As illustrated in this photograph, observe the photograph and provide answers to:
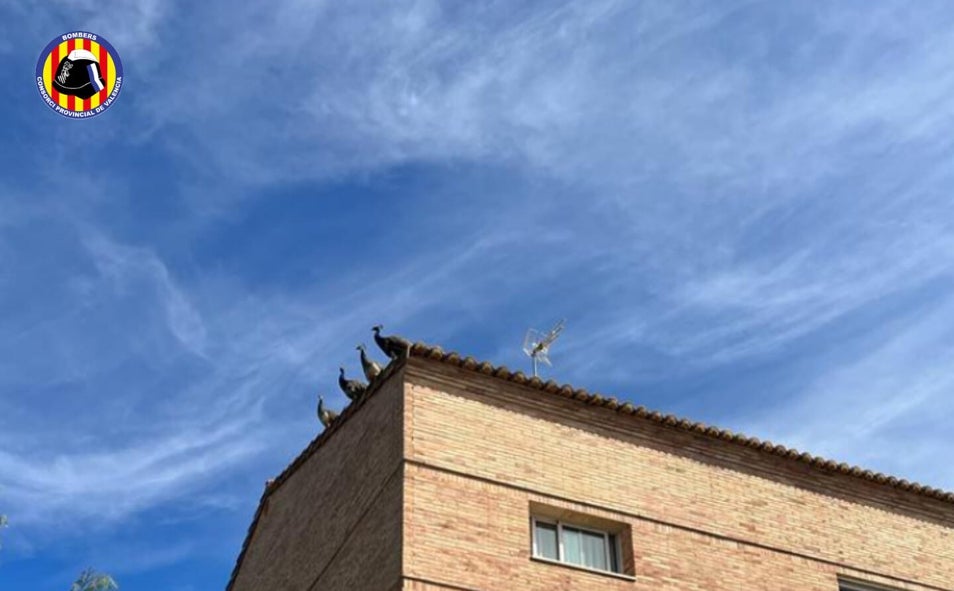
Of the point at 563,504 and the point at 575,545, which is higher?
the point at 563,504

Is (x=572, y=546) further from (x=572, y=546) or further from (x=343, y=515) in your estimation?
(x=343, y=515)

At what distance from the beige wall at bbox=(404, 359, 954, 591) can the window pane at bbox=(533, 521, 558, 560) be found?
1.07 feet

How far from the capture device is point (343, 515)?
18281 mm

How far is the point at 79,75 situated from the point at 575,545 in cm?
1118

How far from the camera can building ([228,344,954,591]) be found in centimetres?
1653

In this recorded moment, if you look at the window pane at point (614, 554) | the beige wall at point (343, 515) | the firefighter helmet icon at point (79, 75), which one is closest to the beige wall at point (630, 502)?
the window pane at point (614, 554)

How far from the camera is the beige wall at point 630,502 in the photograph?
1648 cm

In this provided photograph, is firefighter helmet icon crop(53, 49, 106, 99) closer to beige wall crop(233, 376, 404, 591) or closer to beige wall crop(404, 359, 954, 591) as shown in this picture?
beige wall crop(233, 376, 404, 591)

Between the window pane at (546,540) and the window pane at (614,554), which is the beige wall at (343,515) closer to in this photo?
the window pane at (546,540)

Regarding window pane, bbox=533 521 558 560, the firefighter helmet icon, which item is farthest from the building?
the firefighter helmet icon

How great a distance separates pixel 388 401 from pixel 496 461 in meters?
1.65

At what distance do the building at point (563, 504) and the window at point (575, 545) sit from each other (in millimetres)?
22

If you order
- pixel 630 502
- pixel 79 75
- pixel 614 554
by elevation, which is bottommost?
pixel 614 554

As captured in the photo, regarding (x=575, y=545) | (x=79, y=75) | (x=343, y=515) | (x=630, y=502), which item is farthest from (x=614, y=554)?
(x=79, y=75)
